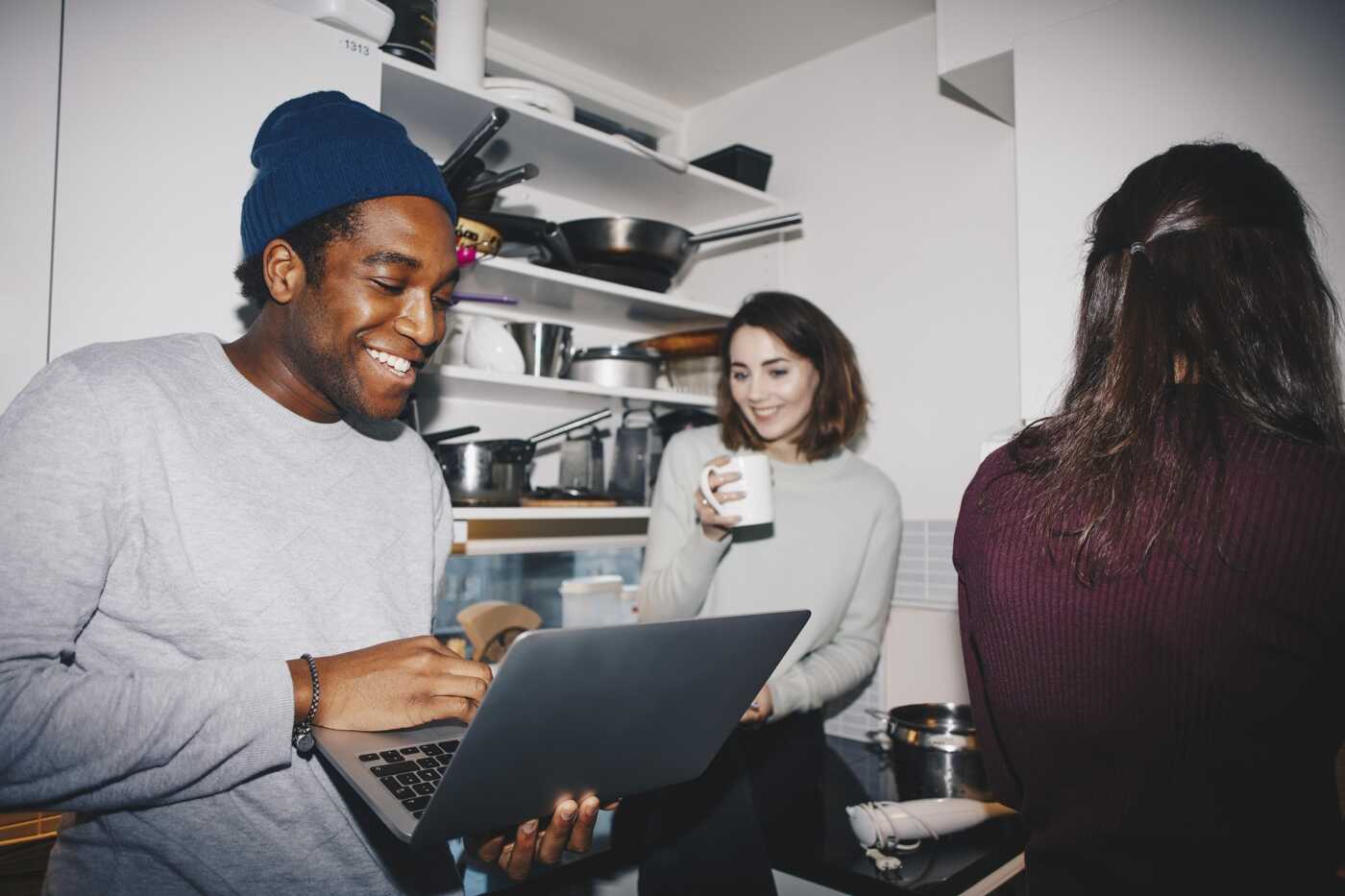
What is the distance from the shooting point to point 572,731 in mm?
684

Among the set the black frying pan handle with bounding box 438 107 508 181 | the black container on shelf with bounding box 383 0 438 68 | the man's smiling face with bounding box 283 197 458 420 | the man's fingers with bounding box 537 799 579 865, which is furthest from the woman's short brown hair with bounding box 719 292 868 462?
the man's fingers with bounding box 537 799 579 865

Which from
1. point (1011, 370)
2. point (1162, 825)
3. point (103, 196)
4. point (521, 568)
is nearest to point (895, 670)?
point (1011, 370)

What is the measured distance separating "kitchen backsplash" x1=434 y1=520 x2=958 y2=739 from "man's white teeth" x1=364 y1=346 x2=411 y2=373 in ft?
3.66

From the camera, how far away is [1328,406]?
2.38ft

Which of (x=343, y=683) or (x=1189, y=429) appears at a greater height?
(x=1189, y=429)

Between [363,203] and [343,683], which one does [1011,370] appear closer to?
[363,203]

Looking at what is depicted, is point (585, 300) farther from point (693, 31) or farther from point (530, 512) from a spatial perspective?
point (693, 31)

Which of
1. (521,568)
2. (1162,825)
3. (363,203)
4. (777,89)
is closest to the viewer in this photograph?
(1162,825)

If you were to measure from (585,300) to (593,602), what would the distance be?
2.51ft

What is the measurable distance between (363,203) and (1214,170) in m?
0.86

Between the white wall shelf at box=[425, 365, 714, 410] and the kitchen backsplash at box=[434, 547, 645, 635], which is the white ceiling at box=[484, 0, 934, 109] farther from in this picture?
the kitchen backsplash at box=[434, 547, 645, 635]

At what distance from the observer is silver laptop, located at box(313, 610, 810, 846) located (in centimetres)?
62

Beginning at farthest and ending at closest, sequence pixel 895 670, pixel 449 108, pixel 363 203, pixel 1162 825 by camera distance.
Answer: pixel 895 670 → pixel 449 108 → pixel 363 203 → pixel 1162 825

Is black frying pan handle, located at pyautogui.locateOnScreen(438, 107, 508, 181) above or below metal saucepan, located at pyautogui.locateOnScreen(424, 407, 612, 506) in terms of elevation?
above
